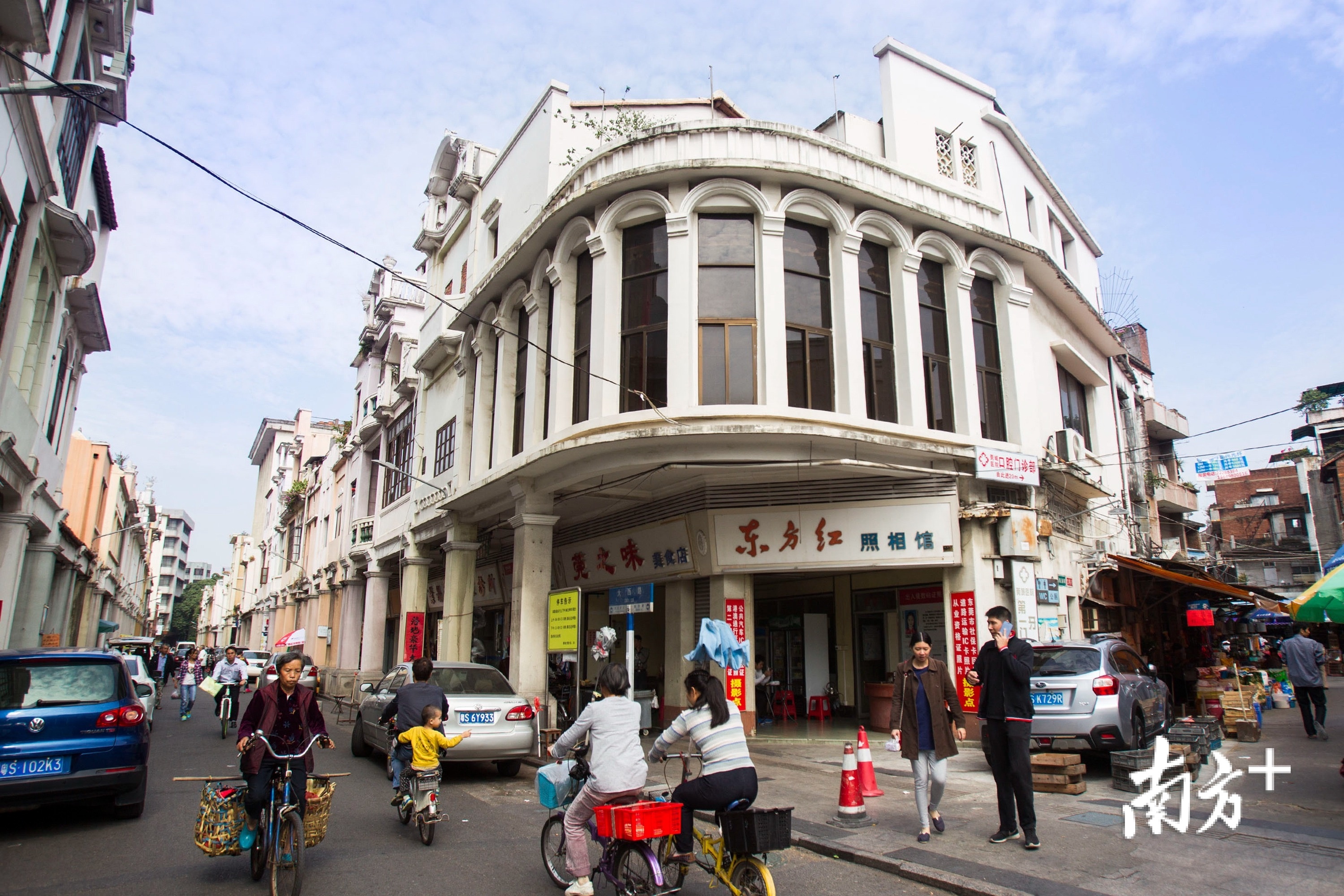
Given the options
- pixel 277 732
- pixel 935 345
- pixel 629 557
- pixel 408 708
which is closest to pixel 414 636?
pixel 629 557

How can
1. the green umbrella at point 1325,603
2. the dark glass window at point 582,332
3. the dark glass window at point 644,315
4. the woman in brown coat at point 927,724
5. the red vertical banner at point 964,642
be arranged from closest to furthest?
the woman in brown coat at point 927,724, the green umbrella at point 1325,603, the red vertical banner at point 964,642, the dark glass window at point 644,315, the dark glass window at point 582,332

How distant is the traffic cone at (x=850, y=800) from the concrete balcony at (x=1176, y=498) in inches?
965

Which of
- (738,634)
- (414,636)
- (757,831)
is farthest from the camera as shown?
(414,636)

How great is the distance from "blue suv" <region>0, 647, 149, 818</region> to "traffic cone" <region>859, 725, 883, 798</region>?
275 inches

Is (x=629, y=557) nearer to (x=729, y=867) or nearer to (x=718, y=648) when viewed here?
(x=718, y=648)

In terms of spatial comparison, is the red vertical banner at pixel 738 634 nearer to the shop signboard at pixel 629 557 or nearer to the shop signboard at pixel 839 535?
the shop signboard at pixel 839 535

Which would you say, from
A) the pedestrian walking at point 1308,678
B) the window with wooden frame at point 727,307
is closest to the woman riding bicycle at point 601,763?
the window with wooden frame at point 727,307


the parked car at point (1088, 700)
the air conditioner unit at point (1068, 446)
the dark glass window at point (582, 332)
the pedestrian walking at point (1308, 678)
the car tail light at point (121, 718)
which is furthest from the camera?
the air conditioner unit at point (1068, 446)

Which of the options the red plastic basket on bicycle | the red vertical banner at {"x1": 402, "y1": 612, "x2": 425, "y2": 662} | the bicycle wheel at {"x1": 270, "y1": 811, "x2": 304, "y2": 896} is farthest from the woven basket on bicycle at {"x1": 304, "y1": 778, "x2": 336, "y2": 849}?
the red vertical banner at {"x1": 402, "y1": 612, "x2": 425, "y2": 662}

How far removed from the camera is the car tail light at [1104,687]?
9539 mm

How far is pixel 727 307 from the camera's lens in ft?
Result: 43.3

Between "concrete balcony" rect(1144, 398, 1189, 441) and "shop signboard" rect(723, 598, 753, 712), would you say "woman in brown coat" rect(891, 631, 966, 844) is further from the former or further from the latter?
"concrete balcony" rect(1144, 398, 1189, 441)

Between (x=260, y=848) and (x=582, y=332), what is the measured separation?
10.4m

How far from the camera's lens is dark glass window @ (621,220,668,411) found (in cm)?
1323
